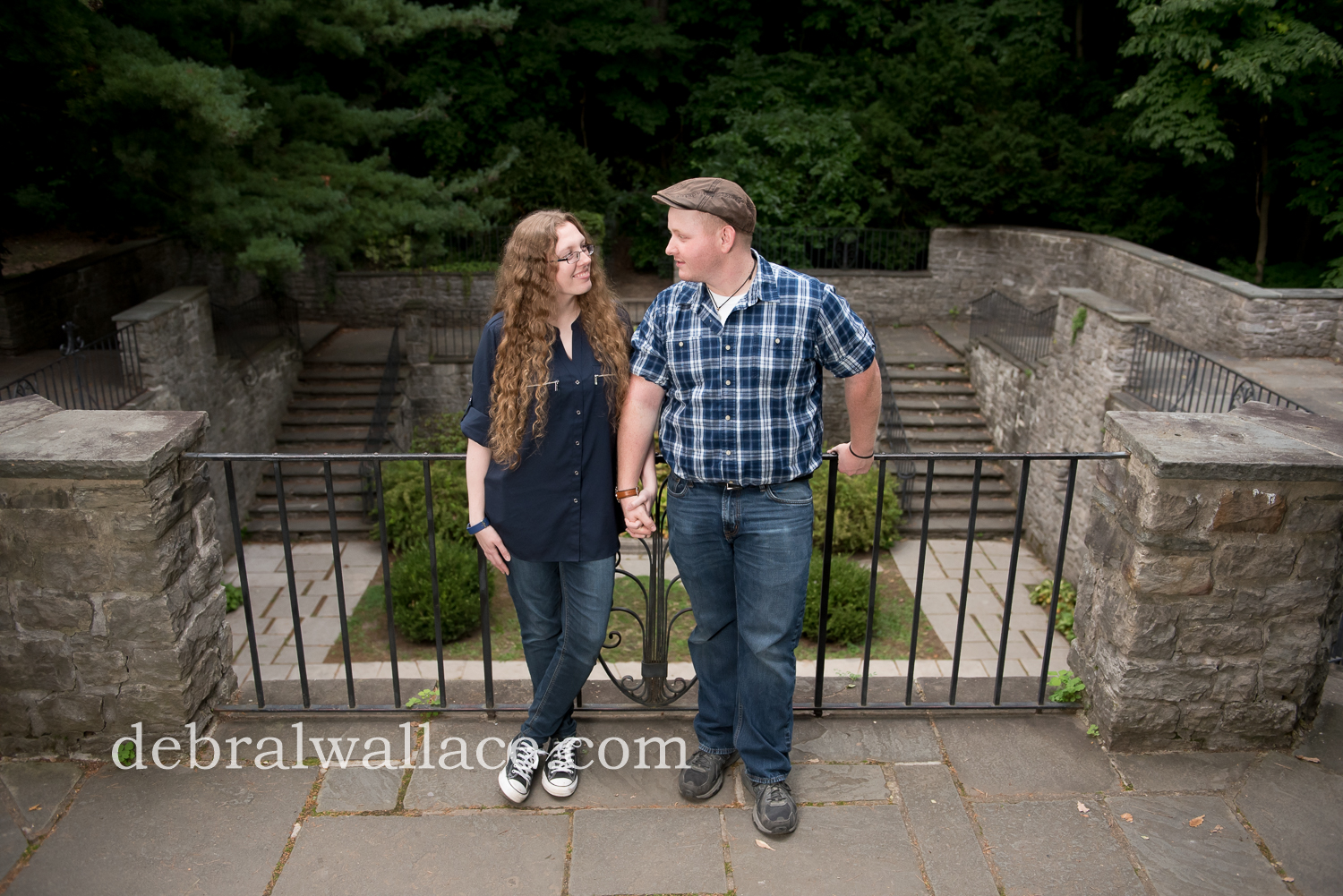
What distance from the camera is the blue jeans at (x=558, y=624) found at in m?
2.57

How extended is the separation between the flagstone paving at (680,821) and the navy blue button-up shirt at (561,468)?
2.54 ft

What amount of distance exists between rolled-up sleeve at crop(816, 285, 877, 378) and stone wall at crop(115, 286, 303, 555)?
24.8 feet

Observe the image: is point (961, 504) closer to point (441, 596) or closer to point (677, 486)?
point (441, 596)

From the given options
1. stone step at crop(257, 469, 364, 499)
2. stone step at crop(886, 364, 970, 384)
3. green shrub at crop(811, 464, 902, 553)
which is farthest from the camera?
stone step at crop(886, 364, 970, 384)

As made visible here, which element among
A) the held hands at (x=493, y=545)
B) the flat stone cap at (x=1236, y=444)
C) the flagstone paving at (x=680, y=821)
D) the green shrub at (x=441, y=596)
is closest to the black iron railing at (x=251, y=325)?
the green shrub at (x=441, y=596)

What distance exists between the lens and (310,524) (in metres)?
10.6

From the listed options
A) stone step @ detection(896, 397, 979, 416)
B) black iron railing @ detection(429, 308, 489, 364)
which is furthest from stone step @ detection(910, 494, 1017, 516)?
black iron railing @ detection(429, 308, 489, 364)

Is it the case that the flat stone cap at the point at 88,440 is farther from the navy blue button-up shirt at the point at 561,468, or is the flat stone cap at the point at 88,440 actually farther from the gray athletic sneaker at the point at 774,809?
the gray athletic sneaker at the point at 774,809

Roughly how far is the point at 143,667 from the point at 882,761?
225 cm

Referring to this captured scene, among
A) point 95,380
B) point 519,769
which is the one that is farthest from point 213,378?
point 519,769

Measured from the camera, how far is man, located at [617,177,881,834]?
234 cm

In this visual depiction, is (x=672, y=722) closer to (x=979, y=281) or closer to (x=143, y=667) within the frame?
(x=143, y=667)

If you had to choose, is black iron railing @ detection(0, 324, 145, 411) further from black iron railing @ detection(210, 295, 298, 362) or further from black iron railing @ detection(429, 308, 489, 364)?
black iron railing @ detection(429, 308, 489, 364)

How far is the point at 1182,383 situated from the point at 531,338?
9192 millimetres
